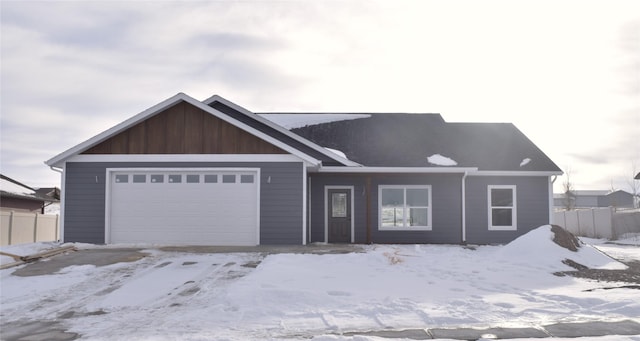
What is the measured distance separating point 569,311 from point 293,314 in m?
3.86

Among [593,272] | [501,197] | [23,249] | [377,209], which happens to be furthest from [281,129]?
[593,272]

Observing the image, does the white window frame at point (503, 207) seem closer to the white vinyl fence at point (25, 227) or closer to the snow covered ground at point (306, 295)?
the snow covered ground at point (306, 295)

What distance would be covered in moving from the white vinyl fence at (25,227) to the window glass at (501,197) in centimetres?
1845

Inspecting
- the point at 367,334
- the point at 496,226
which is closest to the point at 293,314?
the point at 367,334

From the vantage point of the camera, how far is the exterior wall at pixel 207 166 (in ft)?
52.9

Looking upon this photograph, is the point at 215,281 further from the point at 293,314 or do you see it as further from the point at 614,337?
the point at 614,337

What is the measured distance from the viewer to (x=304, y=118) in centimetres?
2316

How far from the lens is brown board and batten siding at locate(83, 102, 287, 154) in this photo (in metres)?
16.2

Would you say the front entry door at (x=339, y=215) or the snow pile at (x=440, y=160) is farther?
the front entry door at (x=339, y=215)

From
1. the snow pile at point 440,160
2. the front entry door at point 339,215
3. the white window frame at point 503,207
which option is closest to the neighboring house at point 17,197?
the front entry door at point 339,215

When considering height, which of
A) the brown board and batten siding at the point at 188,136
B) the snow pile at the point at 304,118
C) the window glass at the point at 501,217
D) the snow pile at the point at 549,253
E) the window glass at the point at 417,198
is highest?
the snow pile at the point at 304,118

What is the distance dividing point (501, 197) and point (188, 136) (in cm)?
1055

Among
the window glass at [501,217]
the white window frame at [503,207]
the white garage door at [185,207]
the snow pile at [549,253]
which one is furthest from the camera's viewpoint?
the window glass at [501,217]

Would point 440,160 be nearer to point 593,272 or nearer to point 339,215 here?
point 339,215
